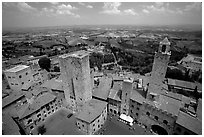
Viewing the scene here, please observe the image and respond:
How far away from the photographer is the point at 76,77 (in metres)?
21.0

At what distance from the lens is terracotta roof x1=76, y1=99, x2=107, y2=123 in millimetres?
19425

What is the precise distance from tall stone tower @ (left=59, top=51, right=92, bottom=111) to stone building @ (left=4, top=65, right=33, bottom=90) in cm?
1464

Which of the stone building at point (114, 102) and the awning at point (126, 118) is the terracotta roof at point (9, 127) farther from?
the awning at point (126, 118)

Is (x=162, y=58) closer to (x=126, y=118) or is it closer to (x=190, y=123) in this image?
(x=190, y=123)

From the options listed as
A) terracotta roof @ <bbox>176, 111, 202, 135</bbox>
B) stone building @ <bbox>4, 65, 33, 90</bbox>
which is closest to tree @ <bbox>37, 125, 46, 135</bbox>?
stone building @ <bbox>4, 65, 33, 90</bbox>

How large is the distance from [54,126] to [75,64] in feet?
40.0

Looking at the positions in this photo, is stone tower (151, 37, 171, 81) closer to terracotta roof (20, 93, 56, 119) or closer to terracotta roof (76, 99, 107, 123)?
terracotta roof (76, 99, 107, 123)

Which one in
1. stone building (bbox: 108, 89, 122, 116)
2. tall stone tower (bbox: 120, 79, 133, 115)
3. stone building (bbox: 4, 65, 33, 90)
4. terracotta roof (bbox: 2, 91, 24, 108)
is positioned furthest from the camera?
stone building (bbox: 4, 65, 33, 90)

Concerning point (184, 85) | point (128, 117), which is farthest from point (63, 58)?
point (184, 85)

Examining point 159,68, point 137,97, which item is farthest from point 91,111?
point 159,68

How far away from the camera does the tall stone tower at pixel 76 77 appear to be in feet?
65.0

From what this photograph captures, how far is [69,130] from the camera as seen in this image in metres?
21.1

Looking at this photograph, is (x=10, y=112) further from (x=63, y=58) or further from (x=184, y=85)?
(x=184, y=85)

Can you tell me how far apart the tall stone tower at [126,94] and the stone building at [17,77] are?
84.2 ft
